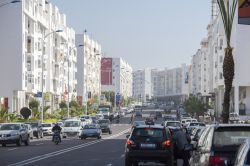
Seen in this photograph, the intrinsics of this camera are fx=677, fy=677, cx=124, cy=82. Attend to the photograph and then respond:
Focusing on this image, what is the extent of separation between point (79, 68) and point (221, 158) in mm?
145013

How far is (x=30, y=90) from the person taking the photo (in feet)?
291

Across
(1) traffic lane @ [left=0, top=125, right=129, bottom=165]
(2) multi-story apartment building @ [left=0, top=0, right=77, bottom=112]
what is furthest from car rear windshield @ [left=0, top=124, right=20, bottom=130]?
(2) multi-story apartment building @ [left=0, top=0, right=77, bottom=112]

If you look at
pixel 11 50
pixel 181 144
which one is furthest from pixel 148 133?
pixel 11 50

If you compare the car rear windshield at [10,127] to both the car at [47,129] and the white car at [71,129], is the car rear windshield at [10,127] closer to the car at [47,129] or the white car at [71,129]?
the white car at [71,129]

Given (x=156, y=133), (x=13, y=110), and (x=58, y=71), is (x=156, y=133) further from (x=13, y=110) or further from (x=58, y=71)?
(x=58, y=71)

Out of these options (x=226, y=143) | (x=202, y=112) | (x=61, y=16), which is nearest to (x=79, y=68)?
(x=61, y=16)

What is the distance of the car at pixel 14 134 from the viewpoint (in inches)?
1682

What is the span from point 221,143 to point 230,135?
37cm

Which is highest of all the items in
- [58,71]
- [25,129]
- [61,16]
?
[61,16]

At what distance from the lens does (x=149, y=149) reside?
2264 centimetres

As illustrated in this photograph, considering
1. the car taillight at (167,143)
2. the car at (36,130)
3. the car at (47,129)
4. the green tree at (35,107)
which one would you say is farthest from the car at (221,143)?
the green tree at (35,107)

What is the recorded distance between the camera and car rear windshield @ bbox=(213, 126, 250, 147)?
13586mm

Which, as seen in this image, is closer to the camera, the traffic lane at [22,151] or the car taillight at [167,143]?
the car taillight at [167,143]

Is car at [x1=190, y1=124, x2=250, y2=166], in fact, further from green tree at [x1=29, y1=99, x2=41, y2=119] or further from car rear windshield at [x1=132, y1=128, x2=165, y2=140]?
green tree at [x1=29, y1=99, x2=41, y2=119]
